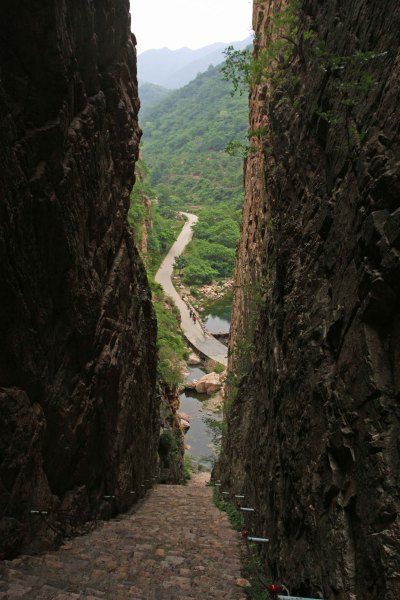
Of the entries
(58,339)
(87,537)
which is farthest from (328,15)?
(87,537)

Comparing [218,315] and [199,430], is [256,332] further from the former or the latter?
[218,315]

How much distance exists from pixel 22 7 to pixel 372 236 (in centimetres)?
514

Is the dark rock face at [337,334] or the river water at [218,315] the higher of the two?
the river water at [218,315]

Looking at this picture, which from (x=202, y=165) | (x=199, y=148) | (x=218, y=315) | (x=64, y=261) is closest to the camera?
(x=64, y=261)

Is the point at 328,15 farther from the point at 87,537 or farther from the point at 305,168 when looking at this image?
the point at 87,537

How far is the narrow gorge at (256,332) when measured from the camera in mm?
4641

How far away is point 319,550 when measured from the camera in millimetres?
5129

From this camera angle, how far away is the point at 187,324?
1820 inches

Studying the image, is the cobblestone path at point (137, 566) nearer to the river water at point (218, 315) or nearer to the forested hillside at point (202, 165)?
the river water at point (218, 315)

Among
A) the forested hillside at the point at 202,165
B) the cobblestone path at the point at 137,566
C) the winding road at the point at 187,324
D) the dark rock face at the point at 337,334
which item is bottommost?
the cobblestone path at the point at 137,566

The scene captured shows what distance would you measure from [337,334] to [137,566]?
187 inches

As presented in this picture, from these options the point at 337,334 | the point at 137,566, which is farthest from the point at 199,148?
the point at 337,334

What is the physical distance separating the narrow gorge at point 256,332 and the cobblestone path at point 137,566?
0.16 feet

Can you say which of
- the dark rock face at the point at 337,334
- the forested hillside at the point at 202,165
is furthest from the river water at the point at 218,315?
the dark rock face at the point at 337,334
